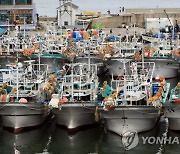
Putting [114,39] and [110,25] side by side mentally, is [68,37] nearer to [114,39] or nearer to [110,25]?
[114,39]

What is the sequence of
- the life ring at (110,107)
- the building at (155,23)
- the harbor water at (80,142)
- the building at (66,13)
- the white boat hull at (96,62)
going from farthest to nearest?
the building at (66,13)
the building at (155,23)
the white boat hull at (96,62)
the life ring at (110,107)
the harbor water at (80,142)

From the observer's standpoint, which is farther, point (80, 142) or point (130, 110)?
point (80, 142)

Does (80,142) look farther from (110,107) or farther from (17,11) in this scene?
(17,11)

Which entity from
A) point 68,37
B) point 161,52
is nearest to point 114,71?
point 161,52

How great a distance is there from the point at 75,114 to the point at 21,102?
9.21 feet

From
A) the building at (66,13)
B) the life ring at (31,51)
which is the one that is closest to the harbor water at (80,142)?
the life ring at (31,51)

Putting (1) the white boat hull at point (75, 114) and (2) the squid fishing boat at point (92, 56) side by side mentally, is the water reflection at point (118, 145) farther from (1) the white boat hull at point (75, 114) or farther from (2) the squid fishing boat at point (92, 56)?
(2) the squid fishing boat at point (92, 56)

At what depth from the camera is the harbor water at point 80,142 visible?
2669cm

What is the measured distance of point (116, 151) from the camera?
86.8ft

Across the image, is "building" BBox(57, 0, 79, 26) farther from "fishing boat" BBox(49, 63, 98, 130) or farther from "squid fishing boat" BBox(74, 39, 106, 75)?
"fishing boat" BBox(49, 63, 98, 130)

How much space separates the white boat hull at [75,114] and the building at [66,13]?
164ft

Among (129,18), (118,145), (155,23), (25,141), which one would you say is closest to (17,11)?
(129,18)

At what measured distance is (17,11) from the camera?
79.9 meters

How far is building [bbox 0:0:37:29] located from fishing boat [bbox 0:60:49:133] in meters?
47.7
